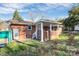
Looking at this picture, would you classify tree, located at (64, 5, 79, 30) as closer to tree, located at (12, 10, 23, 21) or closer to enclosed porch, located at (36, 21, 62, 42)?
enclosed porch, located at (36, 21, 62, 42)

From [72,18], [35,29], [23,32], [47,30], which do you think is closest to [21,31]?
[23,32]

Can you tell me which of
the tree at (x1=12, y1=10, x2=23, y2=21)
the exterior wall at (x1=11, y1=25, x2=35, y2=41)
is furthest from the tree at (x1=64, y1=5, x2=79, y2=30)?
the tree at (x1=12, y1=10, x2=23, y2=21)

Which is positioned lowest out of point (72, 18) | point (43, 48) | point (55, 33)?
point (43, 48)

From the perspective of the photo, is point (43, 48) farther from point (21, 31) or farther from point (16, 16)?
point (16, 16)

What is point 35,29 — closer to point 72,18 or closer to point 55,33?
point 55,33

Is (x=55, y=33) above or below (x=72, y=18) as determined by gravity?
below

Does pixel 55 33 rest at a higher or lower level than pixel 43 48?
higher

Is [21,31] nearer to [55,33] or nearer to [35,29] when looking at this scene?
[35,29]

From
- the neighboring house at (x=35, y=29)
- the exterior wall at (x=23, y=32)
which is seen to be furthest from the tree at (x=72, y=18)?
the exterior wall at (x=23, y=32)

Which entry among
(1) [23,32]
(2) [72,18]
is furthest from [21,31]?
(2) [72,18]

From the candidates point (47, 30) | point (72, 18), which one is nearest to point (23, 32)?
point (47, 30)

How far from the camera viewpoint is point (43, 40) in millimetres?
2604

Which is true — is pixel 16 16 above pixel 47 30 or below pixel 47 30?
above

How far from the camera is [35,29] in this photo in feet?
8.57
